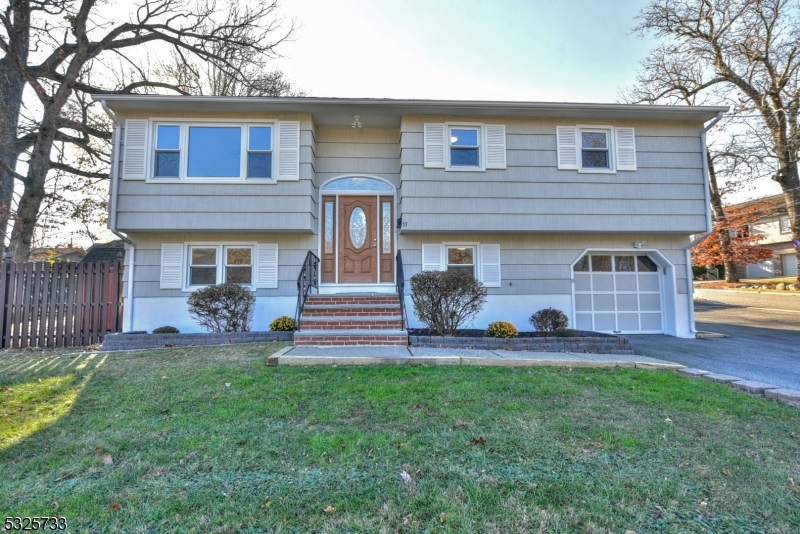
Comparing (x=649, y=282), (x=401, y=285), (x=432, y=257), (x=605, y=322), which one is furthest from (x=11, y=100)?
(x=649, y=282)

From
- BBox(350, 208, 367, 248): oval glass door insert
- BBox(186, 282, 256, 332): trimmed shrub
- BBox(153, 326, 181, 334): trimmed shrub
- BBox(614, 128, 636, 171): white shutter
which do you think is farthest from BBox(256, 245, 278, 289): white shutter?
BBox(614, 128, 636, 171): white shutter

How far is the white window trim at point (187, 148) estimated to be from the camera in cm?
812

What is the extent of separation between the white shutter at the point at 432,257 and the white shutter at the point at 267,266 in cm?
331

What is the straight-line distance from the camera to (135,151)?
320 inches

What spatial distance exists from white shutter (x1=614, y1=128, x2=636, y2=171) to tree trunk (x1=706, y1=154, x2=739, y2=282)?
14107mm

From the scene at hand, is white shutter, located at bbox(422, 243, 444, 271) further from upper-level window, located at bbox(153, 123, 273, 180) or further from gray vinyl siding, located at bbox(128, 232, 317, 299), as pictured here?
upper-level window, located at bbox(153, 123, 273, 180)

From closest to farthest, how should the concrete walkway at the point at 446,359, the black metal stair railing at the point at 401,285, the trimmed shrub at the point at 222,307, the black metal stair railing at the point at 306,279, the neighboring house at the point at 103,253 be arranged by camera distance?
the concrete walkway at the point at 446,359 → the black metal stair railing at the point at 401,285 → the black metal stair railing at the point at 306,279 → the trimmed shrub at the point at 222,307 → the neighboring house at the point at 103,253

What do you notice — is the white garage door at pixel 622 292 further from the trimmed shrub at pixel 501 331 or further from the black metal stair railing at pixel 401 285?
the black metal stair railing at pixel 401 285

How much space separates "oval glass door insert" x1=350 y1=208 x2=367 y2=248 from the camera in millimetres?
8953

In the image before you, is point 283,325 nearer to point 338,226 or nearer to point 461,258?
point 338,226

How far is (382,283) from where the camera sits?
880cm

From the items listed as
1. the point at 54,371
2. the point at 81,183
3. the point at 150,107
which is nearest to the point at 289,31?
the point at 150,107

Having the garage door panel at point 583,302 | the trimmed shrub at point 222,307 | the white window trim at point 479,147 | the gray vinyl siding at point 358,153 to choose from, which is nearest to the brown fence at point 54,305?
the trimmed shrub at point 222,307

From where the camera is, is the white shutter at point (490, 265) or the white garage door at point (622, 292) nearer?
the white shutter at point (490, 265)
